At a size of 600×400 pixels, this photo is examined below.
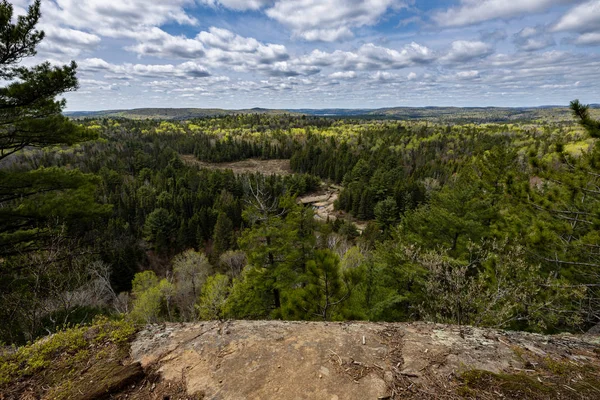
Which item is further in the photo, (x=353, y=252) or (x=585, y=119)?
(x=353, y=252)

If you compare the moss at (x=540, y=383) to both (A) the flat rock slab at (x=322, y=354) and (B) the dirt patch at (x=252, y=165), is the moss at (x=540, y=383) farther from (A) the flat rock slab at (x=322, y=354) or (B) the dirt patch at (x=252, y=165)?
(B) the dirt patch at (x=252, y=165)

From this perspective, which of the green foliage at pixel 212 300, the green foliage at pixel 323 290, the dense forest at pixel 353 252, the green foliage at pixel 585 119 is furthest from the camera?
the green foliage at pixel 212 300

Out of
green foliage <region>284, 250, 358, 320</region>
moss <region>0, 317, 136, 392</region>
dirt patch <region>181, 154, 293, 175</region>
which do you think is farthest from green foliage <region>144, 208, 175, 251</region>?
dirt patch <region>181, 154, 293, 175</region>

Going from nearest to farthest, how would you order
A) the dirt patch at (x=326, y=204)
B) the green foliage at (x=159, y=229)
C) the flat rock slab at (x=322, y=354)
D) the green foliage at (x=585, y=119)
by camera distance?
1. the flat rock slab at (x=322, y=354)
2. the green foliage at (x=585, y=119)
3. the green foliage at (x=159, y=229)
4. the dirt patch at (x=326, y=204)

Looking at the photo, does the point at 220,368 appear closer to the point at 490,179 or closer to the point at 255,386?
the point at 255,386

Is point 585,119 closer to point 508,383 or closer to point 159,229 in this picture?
point 508,383

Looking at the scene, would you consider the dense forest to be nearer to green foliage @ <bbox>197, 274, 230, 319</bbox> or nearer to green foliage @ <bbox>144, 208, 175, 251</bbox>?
green foliage @ <bbox>197, 274, 230, 319</bbox>

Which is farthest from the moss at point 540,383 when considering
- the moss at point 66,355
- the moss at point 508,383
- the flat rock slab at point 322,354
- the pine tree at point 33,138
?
the pine tree at point 33,138

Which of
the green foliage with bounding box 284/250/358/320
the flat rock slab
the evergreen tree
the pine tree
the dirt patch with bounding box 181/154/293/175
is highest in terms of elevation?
the pine tree

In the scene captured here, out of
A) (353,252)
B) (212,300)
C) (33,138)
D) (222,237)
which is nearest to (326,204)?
(222,237)
